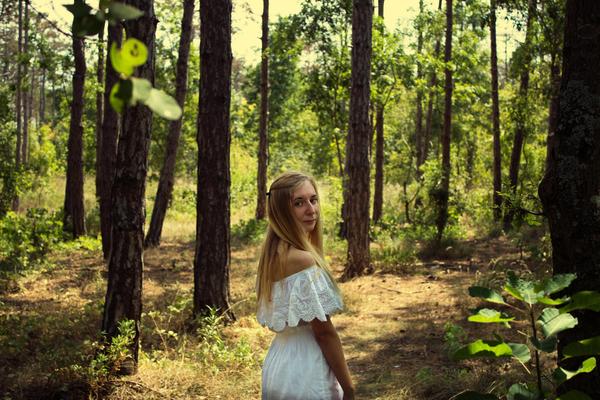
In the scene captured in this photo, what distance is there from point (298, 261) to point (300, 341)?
35cm

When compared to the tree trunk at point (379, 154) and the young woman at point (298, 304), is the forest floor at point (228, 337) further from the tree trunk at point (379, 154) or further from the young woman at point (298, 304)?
the tree trunk at point (379, 154)

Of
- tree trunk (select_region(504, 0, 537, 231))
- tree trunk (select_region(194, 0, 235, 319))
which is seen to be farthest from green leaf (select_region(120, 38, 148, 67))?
tree trunk (select_region(504, 0, 537, 231))

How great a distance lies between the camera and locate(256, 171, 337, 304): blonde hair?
9.29ft

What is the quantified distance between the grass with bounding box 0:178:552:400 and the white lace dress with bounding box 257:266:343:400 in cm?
299

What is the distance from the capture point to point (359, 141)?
1134cm

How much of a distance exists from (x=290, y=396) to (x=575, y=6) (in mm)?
2238

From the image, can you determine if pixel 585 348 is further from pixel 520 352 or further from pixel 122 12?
pixel 122 12

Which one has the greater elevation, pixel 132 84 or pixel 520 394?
pixel 132 84

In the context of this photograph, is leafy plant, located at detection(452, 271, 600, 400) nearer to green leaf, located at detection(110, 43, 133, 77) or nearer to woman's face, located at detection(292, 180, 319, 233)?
woman's face, located at detection(292, 180, 319, 233)

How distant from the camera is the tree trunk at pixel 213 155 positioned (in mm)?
7824

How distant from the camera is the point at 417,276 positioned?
1146cm

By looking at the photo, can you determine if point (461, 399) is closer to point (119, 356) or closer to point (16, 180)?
point (119, 356)

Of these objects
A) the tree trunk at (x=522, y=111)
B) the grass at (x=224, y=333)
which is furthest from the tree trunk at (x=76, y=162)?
the tree trunk at (x=522, y=111)

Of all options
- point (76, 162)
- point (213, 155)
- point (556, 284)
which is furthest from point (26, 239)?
point (556, 284)
